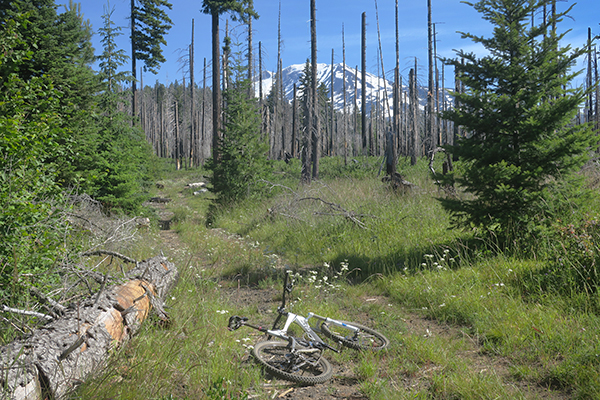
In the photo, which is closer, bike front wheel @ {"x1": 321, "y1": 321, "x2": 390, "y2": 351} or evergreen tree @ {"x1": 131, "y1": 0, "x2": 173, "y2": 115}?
bike front wheel @ {"x1": 321, "y1": 321, "x2": 390, "y2": 351}

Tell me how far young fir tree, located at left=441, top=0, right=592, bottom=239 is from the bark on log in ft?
17.1

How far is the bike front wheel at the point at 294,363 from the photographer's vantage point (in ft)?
11.7

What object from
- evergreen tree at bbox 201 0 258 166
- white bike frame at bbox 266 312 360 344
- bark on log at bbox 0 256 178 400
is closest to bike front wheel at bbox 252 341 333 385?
white bike frame at bbox 266 312 360 344

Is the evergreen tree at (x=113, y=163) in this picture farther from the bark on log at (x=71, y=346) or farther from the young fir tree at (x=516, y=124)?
the young fir tree at (x=516, y=124)

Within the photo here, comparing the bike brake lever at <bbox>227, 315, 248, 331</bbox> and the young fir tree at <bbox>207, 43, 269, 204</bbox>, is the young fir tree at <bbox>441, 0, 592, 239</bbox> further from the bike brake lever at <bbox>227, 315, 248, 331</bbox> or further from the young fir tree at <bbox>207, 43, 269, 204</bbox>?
the young fir tree at <bbox>207, 43, 269, 204</bbox>

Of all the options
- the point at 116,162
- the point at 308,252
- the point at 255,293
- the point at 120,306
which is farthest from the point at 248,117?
the point at 120,306

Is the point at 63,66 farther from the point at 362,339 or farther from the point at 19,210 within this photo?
the point at 362,339

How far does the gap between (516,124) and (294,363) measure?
5.10 metres

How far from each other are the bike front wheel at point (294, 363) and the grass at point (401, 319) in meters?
0.20

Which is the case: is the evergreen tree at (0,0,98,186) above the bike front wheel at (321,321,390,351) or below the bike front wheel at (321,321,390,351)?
above

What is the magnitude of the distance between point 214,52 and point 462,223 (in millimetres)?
15788

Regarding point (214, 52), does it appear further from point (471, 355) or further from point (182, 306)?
point (471, 355)

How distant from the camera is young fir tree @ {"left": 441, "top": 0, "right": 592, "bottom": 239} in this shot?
5750mm

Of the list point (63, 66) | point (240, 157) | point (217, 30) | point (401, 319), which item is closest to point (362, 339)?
point (401, 319)
